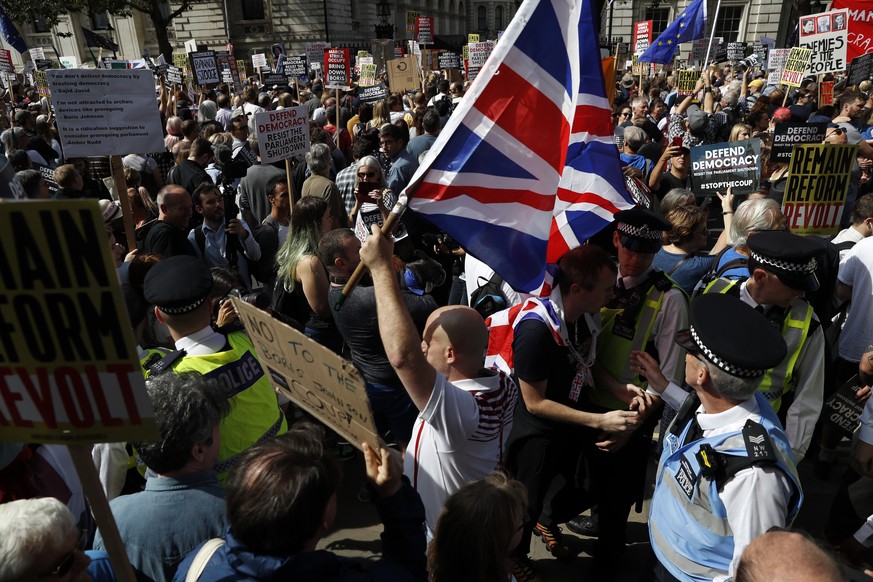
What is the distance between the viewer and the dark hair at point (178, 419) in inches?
82.8

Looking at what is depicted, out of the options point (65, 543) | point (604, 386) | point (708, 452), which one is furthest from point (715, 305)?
point (65, 543)

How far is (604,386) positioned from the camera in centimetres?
336

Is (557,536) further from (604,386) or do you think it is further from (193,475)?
(193,475)

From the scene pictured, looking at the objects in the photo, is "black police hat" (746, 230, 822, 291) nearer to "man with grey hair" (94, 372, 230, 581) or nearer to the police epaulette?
"man with grey hair" (94, 372, 230, 581)

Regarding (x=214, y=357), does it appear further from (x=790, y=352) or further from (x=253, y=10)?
(x=253, y=10)

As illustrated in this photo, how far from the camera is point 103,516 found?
1.62 meters

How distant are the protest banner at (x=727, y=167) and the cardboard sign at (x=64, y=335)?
17.6 ft

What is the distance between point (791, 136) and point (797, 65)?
6.04m

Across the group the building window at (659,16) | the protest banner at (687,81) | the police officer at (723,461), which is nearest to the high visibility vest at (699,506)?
the police officer at (723,461)

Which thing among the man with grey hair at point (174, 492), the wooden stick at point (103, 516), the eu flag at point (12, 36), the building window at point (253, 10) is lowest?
the man with grey hair at point (174, 492)

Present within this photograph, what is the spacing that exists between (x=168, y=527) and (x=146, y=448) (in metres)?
0.28

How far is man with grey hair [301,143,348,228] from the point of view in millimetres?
5705

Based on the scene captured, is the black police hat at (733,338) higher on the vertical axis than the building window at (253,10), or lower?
lower

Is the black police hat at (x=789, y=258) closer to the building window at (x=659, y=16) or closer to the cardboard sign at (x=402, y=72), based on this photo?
the cardboard sign at (x=402, y=72)
